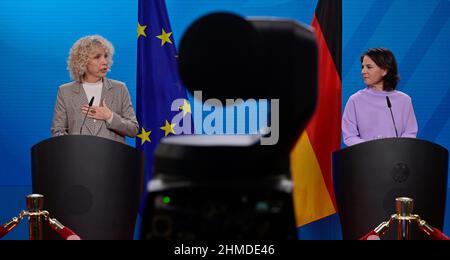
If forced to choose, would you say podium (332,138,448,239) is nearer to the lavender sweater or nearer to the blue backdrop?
the lavender sweater

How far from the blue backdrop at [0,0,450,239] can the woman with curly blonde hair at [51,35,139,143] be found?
4.15ft

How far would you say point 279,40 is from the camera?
0.57 meters

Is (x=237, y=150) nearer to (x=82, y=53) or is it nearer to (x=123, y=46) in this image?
(x=82, y=53)

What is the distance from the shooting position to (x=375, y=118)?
3357 millimetres

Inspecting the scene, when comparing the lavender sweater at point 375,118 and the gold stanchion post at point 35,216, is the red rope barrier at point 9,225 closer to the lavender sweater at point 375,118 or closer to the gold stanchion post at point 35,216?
the gold stanchion post at point 35,216

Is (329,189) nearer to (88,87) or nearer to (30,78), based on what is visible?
(88,87)

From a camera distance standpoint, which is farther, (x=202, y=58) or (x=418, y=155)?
(x=418, y=155)

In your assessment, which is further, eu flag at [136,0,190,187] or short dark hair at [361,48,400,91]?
eu flag at [136,0,190,187]

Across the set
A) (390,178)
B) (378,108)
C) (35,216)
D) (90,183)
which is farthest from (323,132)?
(35,216)

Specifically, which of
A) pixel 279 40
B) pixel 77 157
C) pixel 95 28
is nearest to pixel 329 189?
pixel 95 28

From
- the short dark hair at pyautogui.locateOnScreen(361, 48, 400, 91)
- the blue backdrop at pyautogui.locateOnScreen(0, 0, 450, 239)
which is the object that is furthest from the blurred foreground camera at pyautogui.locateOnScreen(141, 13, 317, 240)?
the blue backdrop at pyautogui.locateOnScreen(0, 0, 450, 239)

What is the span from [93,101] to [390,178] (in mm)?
1620

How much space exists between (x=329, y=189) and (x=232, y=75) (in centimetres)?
368

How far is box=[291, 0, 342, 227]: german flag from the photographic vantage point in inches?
161
